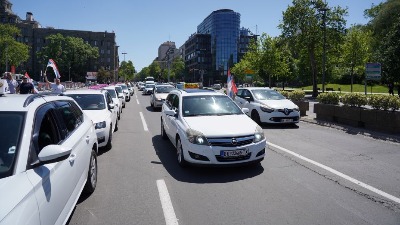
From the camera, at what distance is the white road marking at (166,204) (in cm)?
426

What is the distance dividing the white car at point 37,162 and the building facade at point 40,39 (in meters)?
98.3

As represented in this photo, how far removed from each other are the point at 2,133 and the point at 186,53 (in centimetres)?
15448

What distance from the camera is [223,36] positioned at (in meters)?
122

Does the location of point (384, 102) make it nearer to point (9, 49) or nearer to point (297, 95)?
point (297, 95)

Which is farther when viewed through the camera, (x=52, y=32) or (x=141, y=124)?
(x=52, y=32)

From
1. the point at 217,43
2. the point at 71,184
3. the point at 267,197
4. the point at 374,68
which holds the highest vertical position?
the point at 217,43

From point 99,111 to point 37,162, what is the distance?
644 centimetres

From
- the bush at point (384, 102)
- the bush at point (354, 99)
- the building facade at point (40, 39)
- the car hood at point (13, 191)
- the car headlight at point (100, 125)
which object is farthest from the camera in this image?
the building facade at point (40, 39)

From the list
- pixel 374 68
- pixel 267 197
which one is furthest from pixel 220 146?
pixel 374 68

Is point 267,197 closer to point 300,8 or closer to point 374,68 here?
point 374,68

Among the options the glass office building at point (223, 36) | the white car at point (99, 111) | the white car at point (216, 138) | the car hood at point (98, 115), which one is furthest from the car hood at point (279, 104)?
the glass office building at point (223, 36)

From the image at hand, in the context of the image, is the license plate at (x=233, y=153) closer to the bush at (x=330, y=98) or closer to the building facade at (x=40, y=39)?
the bush at (x=330, y=98)

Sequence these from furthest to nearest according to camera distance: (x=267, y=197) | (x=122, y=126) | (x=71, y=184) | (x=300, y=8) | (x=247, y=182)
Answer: (x=300, y=8) < (x=122, y=126) < (x=247, y=182) < (x=267, y=197) < (x=71, y=184)

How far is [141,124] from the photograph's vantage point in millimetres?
14125
